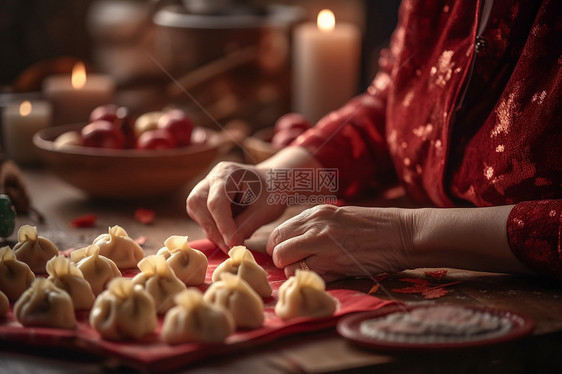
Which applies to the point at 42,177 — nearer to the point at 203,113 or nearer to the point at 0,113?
the point at 0,113

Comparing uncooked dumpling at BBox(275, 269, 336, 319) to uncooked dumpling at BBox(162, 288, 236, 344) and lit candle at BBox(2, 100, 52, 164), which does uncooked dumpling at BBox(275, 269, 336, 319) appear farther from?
lit candle at BBox(2, 100, 52, 164)

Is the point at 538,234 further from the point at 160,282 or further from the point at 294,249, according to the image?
the point at 160,282

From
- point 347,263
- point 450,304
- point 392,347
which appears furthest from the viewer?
point 347,263

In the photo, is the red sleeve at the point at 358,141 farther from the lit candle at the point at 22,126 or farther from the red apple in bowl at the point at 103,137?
the lit candle at the point at 22,126

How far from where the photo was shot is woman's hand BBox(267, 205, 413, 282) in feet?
3.85

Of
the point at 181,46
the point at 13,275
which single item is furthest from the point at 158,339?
the point at 181,46

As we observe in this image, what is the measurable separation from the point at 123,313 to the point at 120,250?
34 centimetres

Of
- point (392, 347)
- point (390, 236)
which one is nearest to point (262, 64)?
point (390, 236)

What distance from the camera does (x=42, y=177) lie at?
206 centimetres

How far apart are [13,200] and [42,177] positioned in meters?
0.40

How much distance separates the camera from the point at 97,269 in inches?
44.5

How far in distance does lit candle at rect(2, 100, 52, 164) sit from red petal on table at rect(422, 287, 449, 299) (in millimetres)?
1401

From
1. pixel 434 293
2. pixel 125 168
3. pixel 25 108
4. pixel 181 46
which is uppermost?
pixel 181 46
